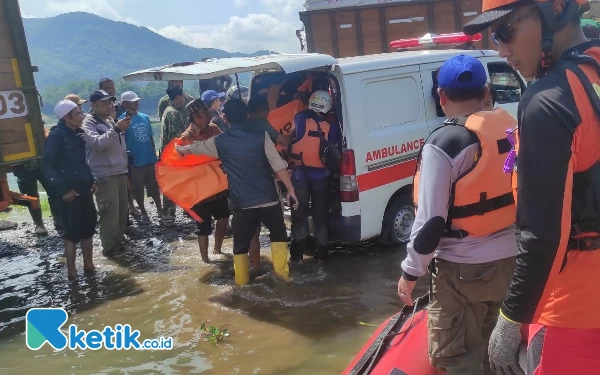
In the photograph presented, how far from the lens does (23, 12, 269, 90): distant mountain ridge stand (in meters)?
121

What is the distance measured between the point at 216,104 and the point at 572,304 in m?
6.89

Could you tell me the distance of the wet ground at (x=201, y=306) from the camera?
13.4 feet

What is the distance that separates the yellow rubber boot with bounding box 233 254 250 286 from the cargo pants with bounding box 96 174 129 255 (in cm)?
231

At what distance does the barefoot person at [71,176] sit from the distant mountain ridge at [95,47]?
355ft

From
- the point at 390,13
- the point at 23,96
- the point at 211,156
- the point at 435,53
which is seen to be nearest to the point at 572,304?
the point at 211,156

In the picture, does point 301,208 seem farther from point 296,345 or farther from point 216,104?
point 216,104

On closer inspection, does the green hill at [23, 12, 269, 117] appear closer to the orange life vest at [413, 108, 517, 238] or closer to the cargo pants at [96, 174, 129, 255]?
the cargo pants at [96, 174, 129, 255]

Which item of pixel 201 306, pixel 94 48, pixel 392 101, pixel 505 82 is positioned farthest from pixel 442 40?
pixel 94 48

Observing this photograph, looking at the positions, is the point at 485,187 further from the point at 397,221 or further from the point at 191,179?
the point at 191,179

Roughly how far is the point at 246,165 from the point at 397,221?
6.14 feet

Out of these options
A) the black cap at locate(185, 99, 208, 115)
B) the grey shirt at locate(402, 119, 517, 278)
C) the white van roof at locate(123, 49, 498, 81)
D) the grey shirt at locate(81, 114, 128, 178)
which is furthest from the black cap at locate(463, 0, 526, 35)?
the grey shirt at locate(81, 114, 128, 178)

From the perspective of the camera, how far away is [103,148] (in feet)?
21.6

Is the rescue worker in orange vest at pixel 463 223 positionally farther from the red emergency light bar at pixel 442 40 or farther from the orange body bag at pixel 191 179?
the red emergency light bar at pixel 442 40

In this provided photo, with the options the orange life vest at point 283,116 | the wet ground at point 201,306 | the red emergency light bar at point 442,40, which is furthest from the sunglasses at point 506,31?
the red emergency light bar at point 442,40
